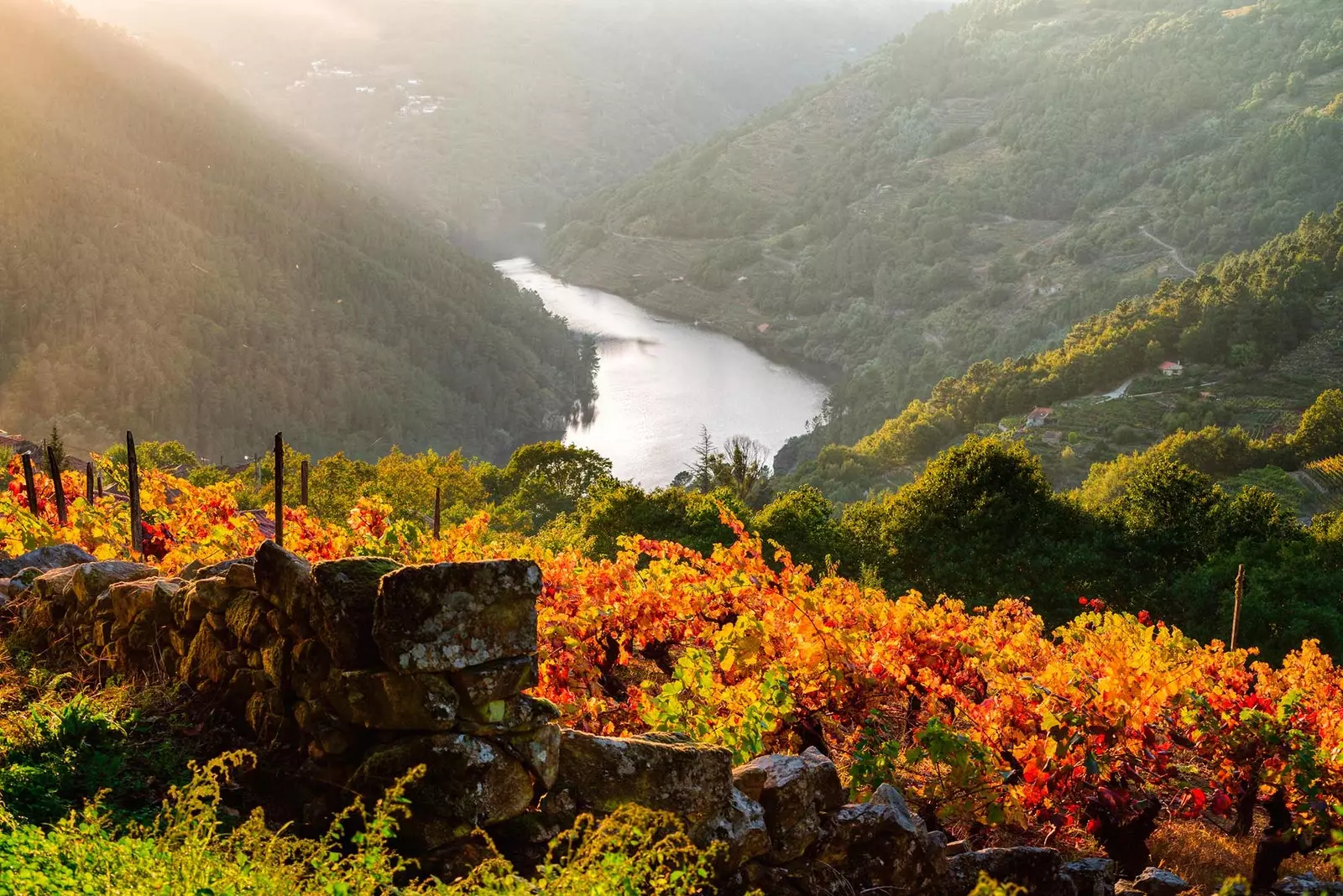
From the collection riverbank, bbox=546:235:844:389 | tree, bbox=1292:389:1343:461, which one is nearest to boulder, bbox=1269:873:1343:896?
tree, bbox=1292:389:1343:461

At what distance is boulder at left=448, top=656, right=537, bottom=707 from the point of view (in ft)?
20.2

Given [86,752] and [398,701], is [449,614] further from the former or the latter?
[86,752]

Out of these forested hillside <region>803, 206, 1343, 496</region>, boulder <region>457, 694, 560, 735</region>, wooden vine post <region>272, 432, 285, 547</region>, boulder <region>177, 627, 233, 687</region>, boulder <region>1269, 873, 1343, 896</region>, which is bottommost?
boulder <region>1269, 873, 1343, 896</region>

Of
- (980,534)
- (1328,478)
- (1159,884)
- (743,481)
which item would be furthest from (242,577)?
(1328,478)

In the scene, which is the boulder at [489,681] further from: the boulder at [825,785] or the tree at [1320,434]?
the tree at [1320,434]

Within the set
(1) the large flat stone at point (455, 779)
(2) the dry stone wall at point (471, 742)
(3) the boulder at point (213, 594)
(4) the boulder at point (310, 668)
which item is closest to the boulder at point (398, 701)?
(2) the dry stone wall at point (471, 742)

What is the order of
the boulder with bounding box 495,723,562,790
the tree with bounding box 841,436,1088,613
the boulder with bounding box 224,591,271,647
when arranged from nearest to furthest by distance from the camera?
the boulder with bounding box 495,723,562,790
the boulder with bounding box 224,591,271,647
the tree with bounding box 841,436,1088,613

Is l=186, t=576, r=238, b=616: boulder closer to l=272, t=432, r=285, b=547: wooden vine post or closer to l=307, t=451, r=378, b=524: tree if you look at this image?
l=272, t=432, r=285, b=547: wooden vine post

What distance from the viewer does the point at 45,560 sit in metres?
10.8

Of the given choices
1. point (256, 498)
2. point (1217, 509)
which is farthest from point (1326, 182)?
point (256, 498)

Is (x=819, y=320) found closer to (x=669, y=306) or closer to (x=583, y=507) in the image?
(x=669, y=306)

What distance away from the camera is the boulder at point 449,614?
613 centimetres

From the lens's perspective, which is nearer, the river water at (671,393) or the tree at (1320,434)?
the tree at (1320,434)

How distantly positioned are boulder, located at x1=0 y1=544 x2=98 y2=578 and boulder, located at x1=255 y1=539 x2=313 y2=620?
184 inches
